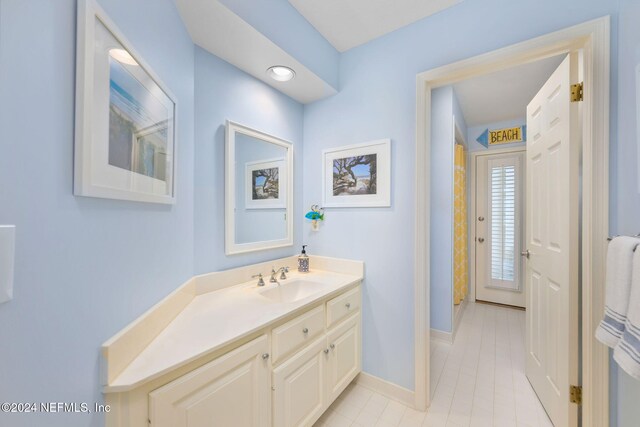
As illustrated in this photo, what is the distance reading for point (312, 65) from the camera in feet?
5.76

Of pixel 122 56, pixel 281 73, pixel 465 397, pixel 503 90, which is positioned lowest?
pixel 465 397

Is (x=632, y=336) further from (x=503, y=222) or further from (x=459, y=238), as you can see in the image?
(x=503, y=222)

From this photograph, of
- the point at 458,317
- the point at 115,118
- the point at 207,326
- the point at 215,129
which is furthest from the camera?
the point at 458,317

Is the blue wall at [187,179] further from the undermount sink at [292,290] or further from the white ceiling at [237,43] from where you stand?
the undermount sink at [292,290]

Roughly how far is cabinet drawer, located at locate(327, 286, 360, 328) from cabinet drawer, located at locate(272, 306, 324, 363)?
8cm

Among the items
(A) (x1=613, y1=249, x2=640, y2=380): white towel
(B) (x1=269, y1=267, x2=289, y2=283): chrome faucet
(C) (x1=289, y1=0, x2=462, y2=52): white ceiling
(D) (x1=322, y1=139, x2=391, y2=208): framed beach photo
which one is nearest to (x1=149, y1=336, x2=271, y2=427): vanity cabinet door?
(B) (x1=269, y1=267, x2=289, y2=283): chrome faucet

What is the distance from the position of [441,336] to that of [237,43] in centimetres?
296

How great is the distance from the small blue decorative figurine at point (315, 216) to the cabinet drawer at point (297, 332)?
78 centimetres

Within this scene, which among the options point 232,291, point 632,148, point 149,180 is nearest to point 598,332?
point 632,148

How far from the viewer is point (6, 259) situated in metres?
0.46

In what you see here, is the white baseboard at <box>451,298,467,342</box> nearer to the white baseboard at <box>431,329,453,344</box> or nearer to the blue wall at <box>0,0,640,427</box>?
the white baseboard at <box>431,329,453,344</box>

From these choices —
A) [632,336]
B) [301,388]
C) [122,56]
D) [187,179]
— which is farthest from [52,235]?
[632,336]

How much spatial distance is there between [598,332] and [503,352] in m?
1.64

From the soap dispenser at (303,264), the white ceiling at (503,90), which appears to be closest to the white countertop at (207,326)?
the soap dispenser at (303,264)
